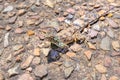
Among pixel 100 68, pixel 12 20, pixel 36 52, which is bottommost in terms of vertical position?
pixel 100 68

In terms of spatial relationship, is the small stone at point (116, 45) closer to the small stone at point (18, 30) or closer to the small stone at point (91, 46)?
the small stone at point (91, 46)

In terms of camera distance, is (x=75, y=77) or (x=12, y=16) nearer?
(x=75, y=77)

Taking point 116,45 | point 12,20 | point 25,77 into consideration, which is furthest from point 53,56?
point 12,20

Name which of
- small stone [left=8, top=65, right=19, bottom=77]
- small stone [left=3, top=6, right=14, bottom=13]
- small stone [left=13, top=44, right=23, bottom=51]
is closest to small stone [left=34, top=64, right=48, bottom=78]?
small stone [left=8, top=65, right=19, bottom=77]

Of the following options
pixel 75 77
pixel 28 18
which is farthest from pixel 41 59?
pixel 28 18

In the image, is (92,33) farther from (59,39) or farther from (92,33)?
(59,39)

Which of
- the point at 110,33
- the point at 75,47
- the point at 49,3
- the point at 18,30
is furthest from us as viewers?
the point at 49,3

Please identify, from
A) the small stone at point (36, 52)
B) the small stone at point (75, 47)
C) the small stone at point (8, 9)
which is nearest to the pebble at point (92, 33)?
the small stone at point (75, 47)

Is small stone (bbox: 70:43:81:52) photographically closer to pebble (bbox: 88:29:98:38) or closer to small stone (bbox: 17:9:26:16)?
pebble (bbox: 88:29:98:38)

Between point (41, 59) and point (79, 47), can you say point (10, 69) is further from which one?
point (79, 47)
